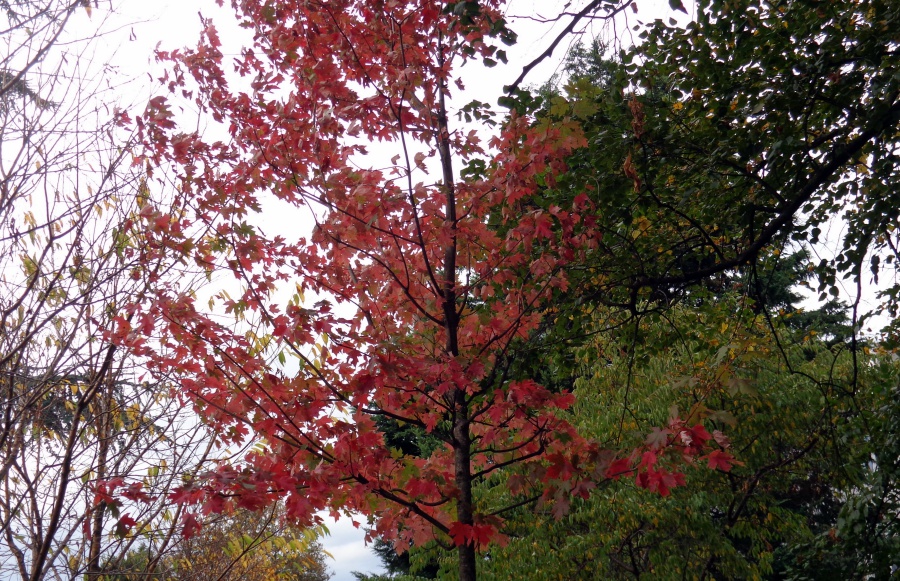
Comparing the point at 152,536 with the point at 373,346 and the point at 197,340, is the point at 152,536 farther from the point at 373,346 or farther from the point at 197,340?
the point at 373,346

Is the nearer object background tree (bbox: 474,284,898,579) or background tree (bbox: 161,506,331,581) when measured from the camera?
background tree (bbox: 161,506,331,581)

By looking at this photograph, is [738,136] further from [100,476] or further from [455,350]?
[100,476]

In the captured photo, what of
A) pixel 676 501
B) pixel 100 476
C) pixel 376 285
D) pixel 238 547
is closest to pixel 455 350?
pixel 376 285

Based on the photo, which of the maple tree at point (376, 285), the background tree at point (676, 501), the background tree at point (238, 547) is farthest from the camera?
the background tree at point (676, 501)

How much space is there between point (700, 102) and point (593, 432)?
479 centimetres

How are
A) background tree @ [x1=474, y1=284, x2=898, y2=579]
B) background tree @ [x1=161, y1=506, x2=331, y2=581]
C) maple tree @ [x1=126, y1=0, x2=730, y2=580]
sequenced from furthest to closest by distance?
background tree @ [x1=474, y1=284, x2=898, y2=579] < background tree @ [x1=161, y1=506, x2=331, y2=581] < maple tree @ [x1=126, y1=0, x2=730, y2=580]

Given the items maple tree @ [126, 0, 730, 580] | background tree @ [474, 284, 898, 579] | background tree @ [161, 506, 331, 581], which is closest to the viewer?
maple tree @ [126, 0, 730, 580]

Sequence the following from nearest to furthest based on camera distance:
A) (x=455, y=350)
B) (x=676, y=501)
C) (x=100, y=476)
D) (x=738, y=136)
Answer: (x=455, y=350) < (x=100, y=476) < (x=738, y=136) < (x=676, y=501)

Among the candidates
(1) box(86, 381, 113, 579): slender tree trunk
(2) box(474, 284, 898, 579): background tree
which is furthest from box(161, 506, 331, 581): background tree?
(2) box(474, 284, 898, 579): background tree

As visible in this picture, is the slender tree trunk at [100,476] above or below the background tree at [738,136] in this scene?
below

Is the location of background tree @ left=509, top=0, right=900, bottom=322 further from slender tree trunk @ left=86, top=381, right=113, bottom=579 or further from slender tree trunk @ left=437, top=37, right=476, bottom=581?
slender tree trunk @ left=86, top=381, right=113, bottom=579

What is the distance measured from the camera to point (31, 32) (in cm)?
398

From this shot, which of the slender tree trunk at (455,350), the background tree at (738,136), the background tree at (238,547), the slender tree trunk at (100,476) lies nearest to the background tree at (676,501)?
the background tree at (738,136)

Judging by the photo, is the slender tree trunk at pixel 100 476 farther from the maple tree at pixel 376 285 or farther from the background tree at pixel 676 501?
the background tree at pixel 676 501
